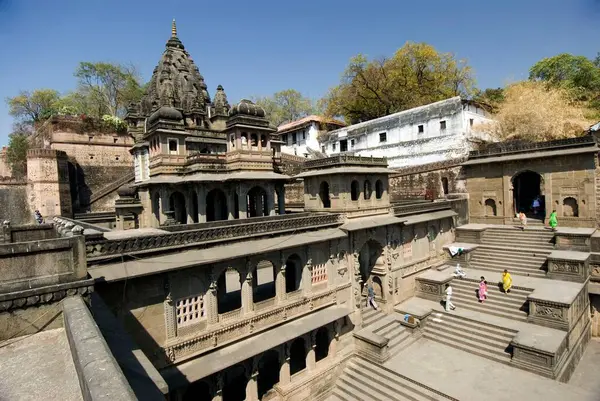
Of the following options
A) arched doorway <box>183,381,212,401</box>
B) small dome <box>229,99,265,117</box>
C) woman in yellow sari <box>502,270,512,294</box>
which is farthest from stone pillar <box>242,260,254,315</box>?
woman in yellow sari <box>502,270,512,294</box>

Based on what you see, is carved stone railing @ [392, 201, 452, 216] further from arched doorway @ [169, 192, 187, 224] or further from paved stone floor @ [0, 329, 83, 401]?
paved stone floor @ [0, 329, 83, 401]

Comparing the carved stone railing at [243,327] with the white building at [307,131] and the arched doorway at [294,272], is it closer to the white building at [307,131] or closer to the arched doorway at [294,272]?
the arched doorway at [294,272]

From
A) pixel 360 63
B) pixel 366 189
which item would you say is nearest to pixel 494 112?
pixel 360 63

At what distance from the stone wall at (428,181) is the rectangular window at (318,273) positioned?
1517 centimetres

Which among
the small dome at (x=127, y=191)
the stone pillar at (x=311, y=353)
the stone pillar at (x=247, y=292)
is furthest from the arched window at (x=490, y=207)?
the small dome at (x=127, y=191)

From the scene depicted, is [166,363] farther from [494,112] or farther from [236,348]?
[494,112]

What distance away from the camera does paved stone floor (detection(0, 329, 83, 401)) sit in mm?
3666

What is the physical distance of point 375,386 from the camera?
42.3ft

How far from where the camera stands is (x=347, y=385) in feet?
44.3

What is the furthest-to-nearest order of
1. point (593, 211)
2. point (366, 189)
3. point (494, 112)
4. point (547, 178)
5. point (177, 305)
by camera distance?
point (494, 112)
point (547, 178)
point (593, 211)
point (366, 189)
point (177, 305)

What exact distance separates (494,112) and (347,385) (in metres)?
30.3

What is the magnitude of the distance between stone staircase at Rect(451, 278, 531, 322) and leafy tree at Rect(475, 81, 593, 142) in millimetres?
16852

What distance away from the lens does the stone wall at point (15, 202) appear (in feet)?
84.9

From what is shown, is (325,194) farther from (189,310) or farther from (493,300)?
(493,300)
